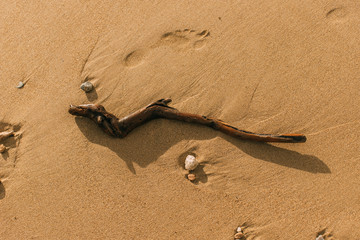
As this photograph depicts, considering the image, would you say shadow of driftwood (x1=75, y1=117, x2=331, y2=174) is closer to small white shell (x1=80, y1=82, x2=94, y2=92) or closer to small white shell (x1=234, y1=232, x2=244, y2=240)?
small white shell (x1=80, y1=82, x2=94, y2=92)

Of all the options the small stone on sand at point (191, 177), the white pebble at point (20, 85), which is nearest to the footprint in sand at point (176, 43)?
the white pebble at point (20, 85)

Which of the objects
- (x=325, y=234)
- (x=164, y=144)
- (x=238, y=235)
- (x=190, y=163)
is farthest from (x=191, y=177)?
(x=325, y=234)

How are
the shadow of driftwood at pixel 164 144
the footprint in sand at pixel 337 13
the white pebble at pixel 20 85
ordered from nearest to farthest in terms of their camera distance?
1. the shadow of driftwood at pixel 164 144
2. the white pebble at pixel 20 85
3. the footprint in sand at pixel 337 13

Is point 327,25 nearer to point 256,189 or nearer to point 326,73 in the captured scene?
point 326,73

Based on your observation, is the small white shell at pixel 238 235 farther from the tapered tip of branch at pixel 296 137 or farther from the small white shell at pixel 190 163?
the tapered tip of branch at pixel 296 137

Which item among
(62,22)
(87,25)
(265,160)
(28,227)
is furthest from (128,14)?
(28,227)
